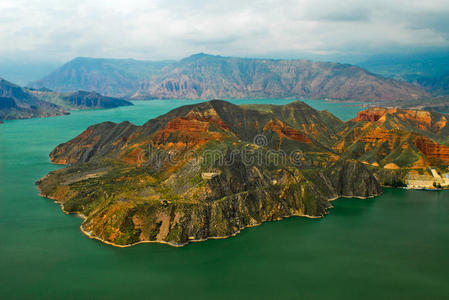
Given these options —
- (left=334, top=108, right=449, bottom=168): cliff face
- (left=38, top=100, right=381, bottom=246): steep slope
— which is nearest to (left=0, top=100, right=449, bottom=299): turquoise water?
(left=38, top=100, right=381, bottom=246): steep slope

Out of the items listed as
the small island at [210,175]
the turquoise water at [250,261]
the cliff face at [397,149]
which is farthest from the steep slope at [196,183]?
the cliff face at [397,149]

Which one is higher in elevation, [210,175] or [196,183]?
[210,175]

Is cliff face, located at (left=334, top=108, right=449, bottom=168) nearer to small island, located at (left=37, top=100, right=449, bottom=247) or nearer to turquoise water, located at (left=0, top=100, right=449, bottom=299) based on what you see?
small island, located at (left=37, top=100, right=449, bottom=247)

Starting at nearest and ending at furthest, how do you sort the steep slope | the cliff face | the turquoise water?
the turquoise water → the steep slope → the cliff face

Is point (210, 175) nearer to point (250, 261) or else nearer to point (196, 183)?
point (196, 183)

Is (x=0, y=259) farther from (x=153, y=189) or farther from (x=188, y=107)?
(x=188, y=107)

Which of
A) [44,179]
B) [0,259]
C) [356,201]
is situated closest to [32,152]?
[44,179]

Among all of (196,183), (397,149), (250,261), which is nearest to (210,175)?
(196,183)
